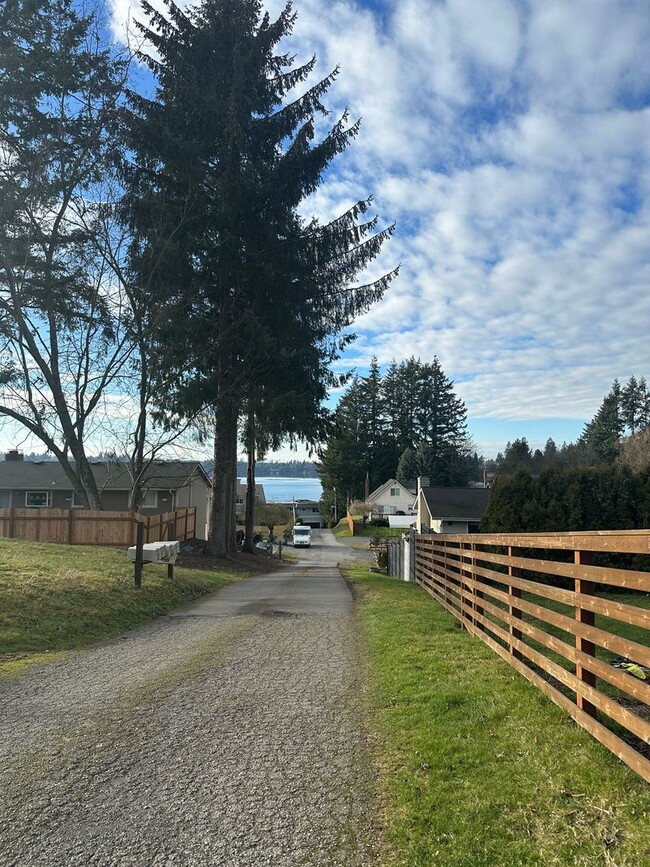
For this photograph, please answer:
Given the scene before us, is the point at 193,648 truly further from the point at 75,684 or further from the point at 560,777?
the point at 560,777

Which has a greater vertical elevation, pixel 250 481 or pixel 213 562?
pixel 250 481

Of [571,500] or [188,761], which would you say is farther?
[571,500]

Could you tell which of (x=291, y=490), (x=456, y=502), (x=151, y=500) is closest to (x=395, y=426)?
(x=291, y=490)

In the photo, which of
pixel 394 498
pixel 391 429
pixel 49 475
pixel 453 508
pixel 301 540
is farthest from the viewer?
pixel 391 429

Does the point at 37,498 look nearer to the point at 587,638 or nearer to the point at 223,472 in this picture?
the point at 223,472

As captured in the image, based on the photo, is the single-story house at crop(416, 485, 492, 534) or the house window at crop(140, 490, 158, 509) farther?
the single-story house at crop(416, 485, 492, 534)

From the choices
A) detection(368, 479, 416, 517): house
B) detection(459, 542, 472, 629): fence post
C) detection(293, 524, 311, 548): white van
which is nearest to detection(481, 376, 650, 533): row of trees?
detection(459, 542, 472, 629): fence post

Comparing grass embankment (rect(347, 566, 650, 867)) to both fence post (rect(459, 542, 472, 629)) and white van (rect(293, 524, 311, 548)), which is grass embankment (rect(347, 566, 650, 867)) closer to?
fence post (rect(459, 542, 472, 629))

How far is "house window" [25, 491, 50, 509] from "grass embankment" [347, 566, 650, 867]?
30.8 meters

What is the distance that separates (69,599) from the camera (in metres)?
8.69

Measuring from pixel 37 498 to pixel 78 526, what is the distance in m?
14.4

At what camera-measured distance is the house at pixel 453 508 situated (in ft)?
114

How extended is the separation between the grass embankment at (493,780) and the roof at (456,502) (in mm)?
30375

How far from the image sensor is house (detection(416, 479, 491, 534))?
114 ft
